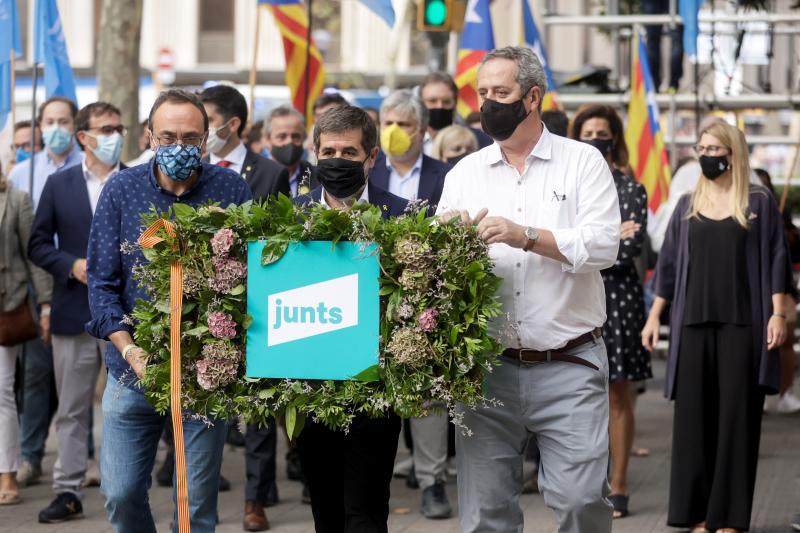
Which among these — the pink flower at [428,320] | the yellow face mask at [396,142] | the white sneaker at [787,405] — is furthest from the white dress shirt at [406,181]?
the white sneaker at [787,405]

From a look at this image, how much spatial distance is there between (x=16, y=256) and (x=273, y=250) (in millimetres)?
4316

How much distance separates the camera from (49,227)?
8570mm

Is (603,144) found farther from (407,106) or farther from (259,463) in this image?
(259,463)

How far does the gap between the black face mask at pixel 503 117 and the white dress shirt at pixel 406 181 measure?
10.3 feet

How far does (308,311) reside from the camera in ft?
16.8

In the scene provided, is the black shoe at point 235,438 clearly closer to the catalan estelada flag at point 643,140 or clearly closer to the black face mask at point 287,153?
the black face mask at point 287,153

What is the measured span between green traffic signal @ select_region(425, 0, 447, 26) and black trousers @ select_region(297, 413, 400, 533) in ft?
30.5

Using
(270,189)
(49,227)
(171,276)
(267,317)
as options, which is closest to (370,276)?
(267,317)

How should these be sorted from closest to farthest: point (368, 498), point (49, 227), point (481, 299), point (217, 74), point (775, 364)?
point (481, 299)
point (368, 498)
point (775, 364)
point (49, 227)
point (217, 74)

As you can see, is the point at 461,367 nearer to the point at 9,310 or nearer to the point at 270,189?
the point at 270,189

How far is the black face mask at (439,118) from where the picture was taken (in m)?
10.3

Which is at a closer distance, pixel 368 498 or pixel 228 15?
pixel 368 498

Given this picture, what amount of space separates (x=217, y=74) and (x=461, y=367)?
35.2m

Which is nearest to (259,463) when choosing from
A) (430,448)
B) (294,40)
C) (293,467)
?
(430,448)
